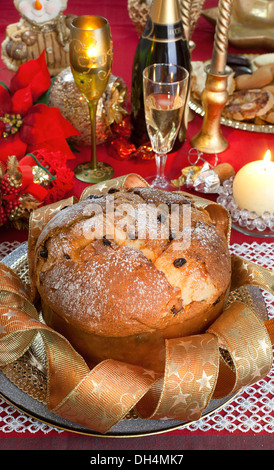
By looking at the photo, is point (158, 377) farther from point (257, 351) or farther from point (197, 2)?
point (197, 2)

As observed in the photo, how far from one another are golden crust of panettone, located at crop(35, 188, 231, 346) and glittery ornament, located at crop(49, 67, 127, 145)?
44cm

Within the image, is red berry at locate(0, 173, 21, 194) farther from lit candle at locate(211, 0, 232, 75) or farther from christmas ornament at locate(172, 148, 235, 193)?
lit candle at locate(211, 0, 232, 75)

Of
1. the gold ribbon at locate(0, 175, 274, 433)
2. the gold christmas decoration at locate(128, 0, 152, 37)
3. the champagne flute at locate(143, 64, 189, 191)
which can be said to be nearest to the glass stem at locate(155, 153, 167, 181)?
the champagne flute at locate(143, 64, 189, 191)

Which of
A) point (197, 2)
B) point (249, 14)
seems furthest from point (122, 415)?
point (249, 14)

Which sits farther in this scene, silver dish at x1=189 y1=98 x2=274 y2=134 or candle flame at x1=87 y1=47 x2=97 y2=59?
silver dish at x1=189 y1=98 x2=274 y2=134

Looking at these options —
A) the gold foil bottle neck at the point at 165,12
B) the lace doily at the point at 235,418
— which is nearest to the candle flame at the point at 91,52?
the gold foil bottle neck at the point at 165,12

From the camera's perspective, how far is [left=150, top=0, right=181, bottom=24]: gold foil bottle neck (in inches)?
42.8

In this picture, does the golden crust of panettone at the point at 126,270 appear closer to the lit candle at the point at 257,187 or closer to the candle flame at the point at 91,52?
the lit candle at the point at 257,187

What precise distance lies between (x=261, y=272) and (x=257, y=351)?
0.45ft

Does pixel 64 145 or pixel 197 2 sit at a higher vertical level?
pixel 197 2

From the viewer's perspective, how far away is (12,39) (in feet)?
4.43

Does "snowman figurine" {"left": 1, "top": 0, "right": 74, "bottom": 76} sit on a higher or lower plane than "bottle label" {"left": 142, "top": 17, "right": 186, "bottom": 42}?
lower

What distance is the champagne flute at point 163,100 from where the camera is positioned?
0.99m

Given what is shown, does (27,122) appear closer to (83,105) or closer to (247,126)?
(83,105)
